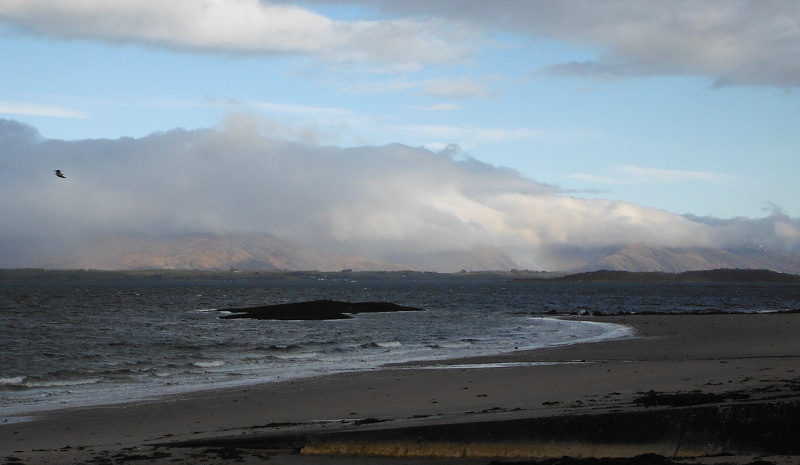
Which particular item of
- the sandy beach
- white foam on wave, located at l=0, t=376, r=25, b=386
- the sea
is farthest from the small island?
the sandy beach

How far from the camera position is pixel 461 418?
48.9ft

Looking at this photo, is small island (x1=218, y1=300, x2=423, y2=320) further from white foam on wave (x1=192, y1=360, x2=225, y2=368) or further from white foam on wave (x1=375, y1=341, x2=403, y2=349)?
white foam on wave (x1=192, y1=360, x2=225, y2=368)

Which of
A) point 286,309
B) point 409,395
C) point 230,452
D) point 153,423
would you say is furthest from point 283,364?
point 286,309

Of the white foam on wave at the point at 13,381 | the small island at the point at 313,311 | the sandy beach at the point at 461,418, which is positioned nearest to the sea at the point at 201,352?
the white foam on wave at the point at 13,381

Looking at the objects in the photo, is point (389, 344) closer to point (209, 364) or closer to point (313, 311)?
point (209, 364)

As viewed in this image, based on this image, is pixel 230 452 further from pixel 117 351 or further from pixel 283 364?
pixel 117 351

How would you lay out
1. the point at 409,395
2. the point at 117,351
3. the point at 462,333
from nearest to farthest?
the point at 409,395 → the point at 117,351 → the point at 462,333

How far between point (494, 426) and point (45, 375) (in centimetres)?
2344

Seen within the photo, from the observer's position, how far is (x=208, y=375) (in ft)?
98.6

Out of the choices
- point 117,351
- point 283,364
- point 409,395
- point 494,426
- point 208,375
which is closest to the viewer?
point 494,426

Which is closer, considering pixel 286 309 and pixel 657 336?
pixel 657 336

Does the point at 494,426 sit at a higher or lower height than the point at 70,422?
higher

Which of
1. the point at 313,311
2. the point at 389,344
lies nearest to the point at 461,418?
the point at 389,344

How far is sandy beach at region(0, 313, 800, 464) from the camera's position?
11.9 m
